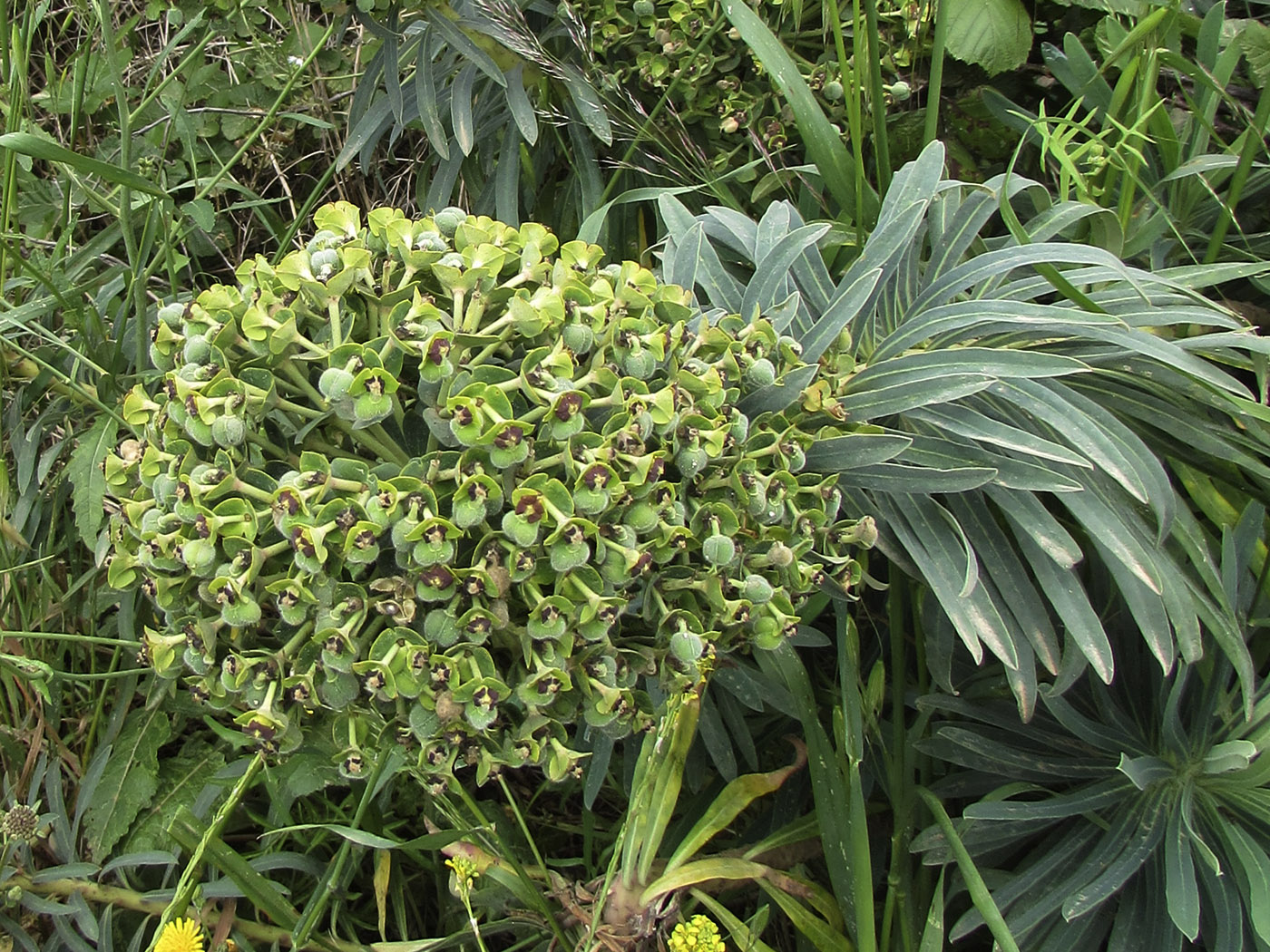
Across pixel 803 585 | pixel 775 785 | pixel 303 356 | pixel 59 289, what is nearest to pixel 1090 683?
pixel 775 785

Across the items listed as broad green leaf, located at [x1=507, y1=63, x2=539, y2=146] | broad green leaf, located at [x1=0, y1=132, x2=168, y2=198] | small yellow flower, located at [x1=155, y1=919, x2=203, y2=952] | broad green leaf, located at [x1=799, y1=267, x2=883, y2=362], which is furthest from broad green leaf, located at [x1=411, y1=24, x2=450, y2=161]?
small yellow flower, located at [x1=155, y1=919, x2=203, y2=952]

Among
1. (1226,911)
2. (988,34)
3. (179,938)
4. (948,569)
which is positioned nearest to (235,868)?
(179,938)

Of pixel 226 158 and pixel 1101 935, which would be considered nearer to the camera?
pixel 1101 935

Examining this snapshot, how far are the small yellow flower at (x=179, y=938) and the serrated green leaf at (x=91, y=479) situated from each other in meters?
0.58

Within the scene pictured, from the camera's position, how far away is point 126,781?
5.65 ft

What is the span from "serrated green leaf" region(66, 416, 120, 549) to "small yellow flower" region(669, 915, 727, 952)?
105cm

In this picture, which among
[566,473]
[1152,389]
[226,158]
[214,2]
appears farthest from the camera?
[226,158]

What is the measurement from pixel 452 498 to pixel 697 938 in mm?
666

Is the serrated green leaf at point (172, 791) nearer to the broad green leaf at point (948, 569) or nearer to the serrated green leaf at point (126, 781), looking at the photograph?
the serrated green leaf at point (126, 781)

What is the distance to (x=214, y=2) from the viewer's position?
1526 millimetres

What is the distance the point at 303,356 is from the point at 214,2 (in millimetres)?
873

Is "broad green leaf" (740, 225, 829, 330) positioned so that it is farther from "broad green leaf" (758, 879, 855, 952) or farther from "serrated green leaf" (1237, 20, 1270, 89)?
"serrated green leaf" (1237, 20, 1270, 89)

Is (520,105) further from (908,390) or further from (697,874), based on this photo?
(697,874)

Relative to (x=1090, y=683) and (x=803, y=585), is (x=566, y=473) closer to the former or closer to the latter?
(x=803, y=585)
